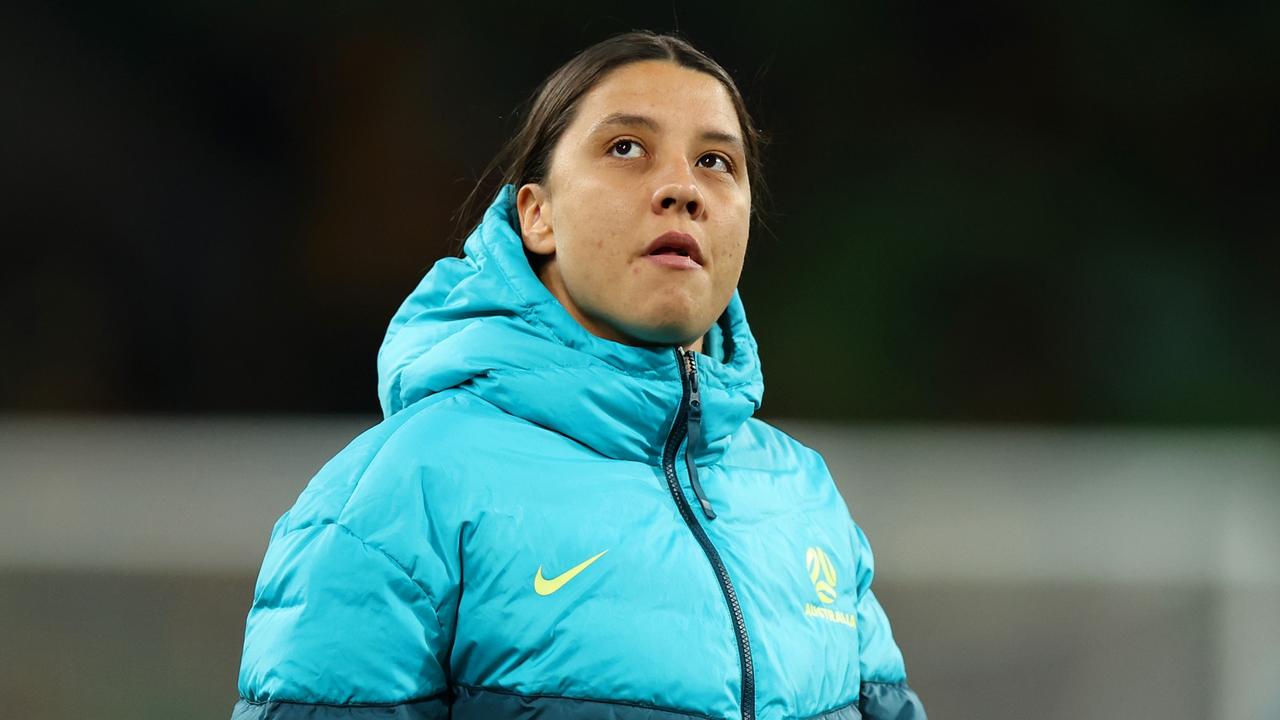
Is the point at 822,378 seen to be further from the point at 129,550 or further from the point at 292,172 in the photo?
the point at 129,550

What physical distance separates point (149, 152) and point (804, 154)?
1.79 meters

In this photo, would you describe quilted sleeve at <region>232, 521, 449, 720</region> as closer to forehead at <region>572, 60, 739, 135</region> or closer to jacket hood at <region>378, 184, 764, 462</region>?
jacket hood at <region>378, 184, 764, 462</region>

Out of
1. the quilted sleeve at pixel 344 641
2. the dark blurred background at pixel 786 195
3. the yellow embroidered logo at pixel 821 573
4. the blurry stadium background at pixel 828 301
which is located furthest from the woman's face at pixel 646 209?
the dark blurred background at pixel 786 195

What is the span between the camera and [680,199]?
4.02ft

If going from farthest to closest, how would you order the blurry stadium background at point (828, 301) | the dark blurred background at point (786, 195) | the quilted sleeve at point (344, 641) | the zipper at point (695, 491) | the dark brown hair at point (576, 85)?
the dark blurred background at point (786, 195) < the blurry stadium background at point (828, 301) < the dark brown hair at point (576, 85) < the zipper at point (695, 491) < the quilted sleeve at point (344, 641)

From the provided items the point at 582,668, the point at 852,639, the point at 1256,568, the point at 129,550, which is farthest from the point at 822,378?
the point at 582,668

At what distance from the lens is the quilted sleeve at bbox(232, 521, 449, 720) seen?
0.98 metres

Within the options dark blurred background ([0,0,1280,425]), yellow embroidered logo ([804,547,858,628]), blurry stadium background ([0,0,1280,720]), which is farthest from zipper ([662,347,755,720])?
dark blurred background ([0,0,1280,425])

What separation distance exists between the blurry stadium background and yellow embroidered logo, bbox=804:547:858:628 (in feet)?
4.90

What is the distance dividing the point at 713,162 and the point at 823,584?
426 millimetres

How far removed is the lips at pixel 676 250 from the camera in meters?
1.22

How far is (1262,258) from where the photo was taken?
151 inches

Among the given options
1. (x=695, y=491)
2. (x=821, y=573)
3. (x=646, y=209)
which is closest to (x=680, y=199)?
(x=646, y=209)

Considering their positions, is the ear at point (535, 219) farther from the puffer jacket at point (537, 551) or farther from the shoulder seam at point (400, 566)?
the shoulder seam at point (400, 566)
